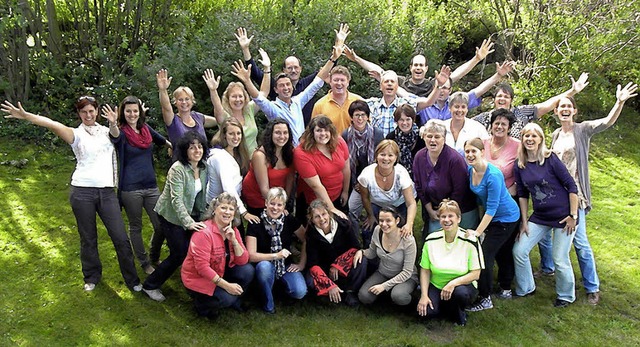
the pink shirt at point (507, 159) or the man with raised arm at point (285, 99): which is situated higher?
the man with raised arm at point (285, 99)

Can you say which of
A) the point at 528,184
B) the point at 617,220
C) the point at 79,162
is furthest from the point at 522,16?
the point at 79,162

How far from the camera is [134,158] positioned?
17.4ft

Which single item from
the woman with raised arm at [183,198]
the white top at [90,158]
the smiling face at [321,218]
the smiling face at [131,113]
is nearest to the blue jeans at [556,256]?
the smiling face at [321,218]

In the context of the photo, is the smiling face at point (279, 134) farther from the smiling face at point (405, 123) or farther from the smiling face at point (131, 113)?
the smiling face at point (131, 113)

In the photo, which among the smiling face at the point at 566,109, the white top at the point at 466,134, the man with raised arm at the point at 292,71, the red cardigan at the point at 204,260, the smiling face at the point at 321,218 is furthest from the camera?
the man with raised arm at the point at 292,71

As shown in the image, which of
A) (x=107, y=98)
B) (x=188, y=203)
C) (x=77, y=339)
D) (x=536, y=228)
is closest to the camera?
(x=77, y=339)

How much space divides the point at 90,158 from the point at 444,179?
3321mm

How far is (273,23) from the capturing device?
906 cm

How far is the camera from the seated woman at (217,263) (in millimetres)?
4801

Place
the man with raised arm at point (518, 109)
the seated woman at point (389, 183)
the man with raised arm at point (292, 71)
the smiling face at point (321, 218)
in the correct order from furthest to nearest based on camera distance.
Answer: the man with raised arm at point (292, 71)
the man with raised arm at point (518, 109)
the seated woman at point (389, 183)
the smiling face at point (321, 218)

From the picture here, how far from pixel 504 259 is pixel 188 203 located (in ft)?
10.6

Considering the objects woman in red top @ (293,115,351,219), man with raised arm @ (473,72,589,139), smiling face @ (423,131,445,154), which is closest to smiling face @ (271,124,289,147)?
woman in red top @ (293,115,351,219)

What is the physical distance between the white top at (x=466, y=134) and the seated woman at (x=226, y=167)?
7.11 ft

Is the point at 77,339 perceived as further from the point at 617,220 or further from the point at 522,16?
the point at 522,16
